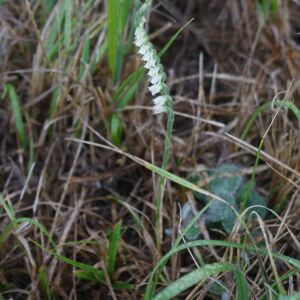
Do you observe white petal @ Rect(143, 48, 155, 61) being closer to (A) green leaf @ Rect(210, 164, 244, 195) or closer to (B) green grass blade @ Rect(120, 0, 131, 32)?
(B) green grass blade @ Rect(120, 0, 131, 32)

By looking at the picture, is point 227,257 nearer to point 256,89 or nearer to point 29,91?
Answer: point 256,89

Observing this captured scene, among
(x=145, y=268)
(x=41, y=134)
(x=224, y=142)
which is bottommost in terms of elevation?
(x=145, y=268)

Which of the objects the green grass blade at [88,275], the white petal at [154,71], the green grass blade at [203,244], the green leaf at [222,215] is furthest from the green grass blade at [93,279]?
the white petal at [154,71]

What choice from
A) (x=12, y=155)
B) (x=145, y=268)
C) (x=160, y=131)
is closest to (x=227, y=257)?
(x=145, y=268)

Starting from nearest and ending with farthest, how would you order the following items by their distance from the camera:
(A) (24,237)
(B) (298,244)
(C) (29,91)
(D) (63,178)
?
(B) (298,244)
(A) (24,237)
(D) (63,178)
(C) (29,91)

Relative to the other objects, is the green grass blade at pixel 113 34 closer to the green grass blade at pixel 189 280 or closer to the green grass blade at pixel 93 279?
the green grass blade at pixel 93 279
